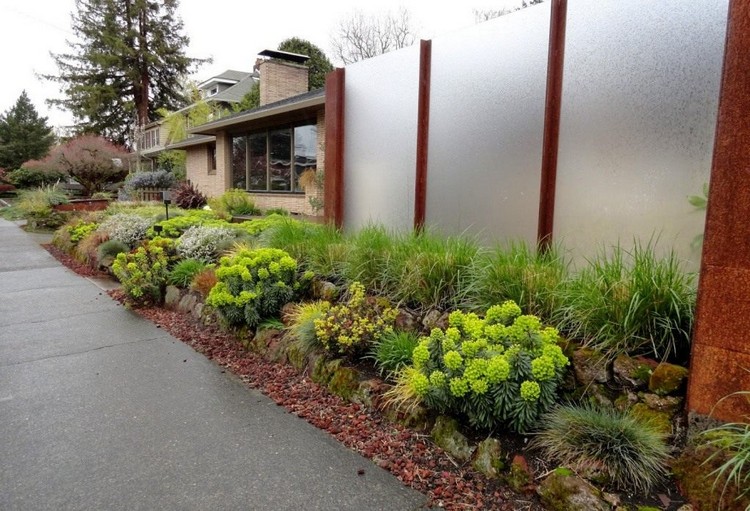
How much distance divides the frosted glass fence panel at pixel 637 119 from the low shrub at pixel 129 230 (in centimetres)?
766

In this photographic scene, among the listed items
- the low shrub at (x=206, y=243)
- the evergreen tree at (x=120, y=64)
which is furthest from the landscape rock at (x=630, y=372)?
the evergreen tree at (x=120, y=64)

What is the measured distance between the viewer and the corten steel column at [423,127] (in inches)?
209

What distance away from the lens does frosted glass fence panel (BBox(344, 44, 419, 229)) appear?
556 centimetres

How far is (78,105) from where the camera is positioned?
34406 millimetres

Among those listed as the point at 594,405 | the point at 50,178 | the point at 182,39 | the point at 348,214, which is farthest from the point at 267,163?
the point at 182,39

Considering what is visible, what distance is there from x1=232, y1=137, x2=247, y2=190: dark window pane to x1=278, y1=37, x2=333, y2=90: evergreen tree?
13579 mm

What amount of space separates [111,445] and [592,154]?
4176 millimetres

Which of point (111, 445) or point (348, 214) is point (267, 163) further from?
point (111, 445)

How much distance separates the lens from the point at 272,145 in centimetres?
1440

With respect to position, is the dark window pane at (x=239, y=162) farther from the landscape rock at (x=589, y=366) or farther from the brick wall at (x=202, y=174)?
the landscape rock at (x=589, y=366)

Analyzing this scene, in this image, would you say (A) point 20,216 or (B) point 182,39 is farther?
(B) point 182,39

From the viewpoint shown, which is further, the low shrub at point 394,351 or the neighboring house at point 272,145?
the neighboring house at point 272,145

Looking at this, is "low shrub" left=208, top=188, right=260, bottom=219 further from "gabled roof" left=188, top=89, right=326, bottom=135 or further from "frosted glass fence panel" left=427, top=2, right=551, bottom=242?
"frosted glass fence panel" left=427, top=2, right=551, bottom=242

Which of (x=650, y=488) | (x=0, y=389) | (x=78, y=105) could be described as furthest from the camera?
(x=78, y=105)
